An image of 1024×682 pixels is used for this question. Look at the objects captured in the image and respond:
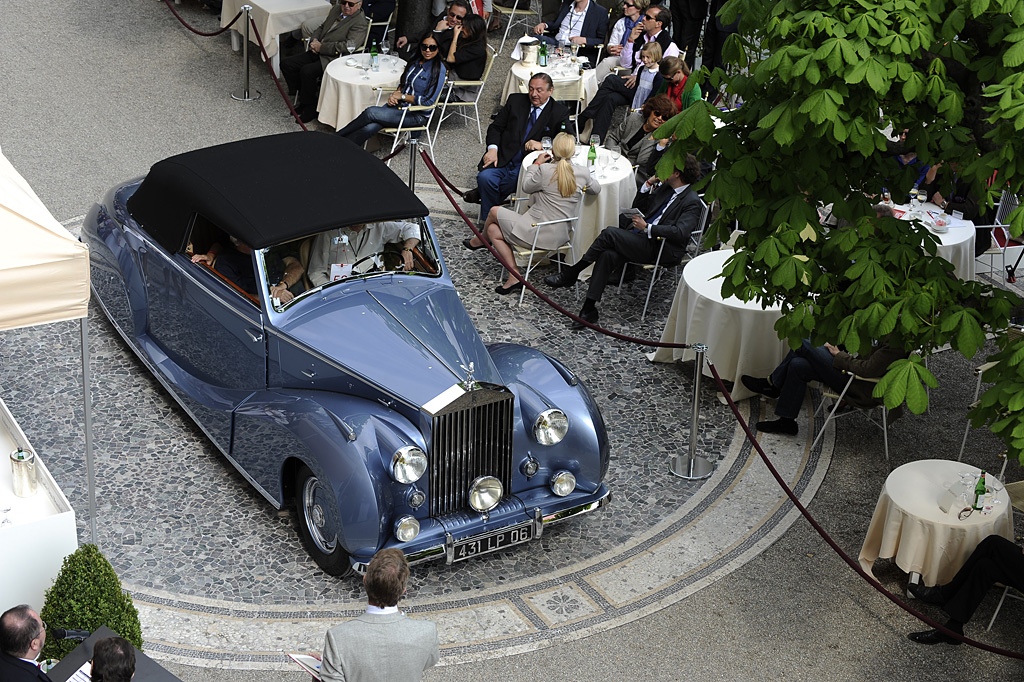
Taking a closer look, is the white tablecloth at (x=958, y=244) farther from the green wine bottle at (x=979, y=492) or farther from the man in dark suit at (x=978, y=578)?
the man in dark suit at (x=978, y=578)

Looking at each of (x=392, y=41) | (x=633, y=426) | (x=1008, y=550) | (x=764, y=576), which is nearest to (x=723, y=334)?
(x=633, y=426)

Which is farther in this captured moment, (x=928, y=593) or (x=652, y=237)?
(x=652, y=237)

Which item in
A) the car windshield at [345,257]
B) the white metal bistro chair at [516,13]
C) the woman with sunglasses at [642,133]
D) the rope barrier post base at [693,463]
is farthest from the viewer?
the white metal bistro chair at [516,13]

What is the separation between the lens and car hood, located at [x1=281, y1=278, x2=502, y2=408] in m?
6.45

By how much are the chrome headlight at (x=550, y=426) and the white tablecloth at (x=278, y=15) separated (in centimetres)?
766

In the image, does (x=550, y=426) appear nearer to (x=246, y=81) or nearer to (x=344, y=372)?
(x=344, y=372)

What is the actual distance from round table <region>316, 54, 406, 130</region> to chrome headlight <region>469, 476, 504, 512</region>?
6271 mm

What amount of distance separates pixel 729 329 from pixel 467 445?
2708 millimetres

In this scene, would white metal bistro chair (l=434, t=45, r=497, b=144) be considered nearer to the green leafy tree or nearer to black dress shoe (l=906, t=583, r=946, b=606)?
the green leafy tree

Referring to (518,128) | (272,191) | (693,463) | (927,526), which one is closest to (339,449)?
(272,191)

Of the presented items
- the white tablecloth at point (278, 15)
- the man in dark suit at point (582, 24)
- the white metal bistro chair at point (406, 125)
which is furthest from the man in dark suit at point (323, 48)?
the man in dark suit at point (582, 24)

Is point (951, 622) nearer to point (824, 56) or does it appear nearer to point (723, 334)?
point (723, 334)

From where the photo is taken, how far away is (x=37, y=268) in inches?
213

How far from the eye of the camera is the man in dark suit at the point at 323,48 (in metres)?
12.3
